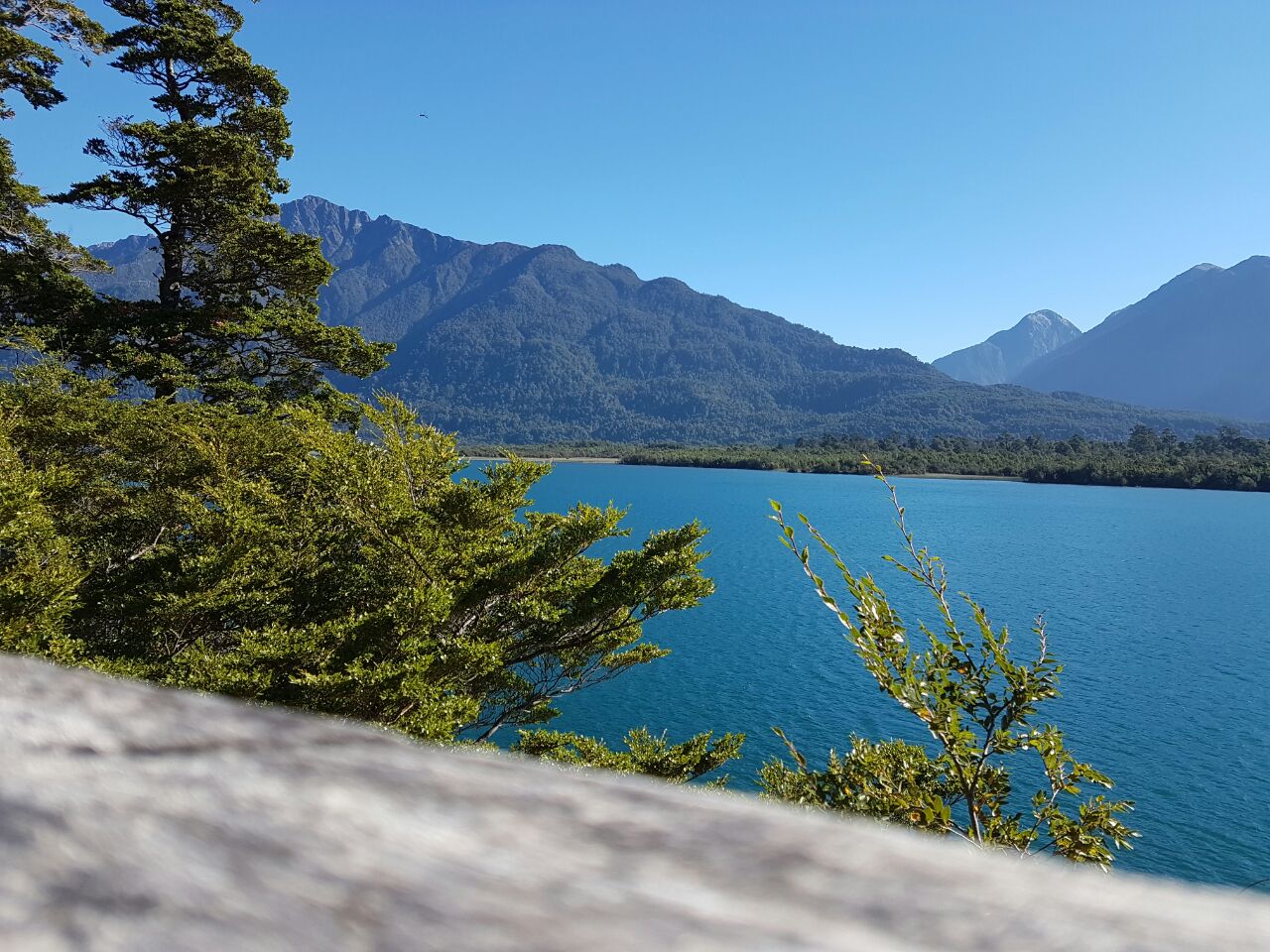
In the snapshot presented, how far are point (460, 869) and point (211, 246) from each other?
918 inches

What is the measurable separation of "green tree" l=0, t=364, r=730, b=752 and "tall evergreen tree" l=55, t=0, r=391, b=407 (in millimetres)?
3924

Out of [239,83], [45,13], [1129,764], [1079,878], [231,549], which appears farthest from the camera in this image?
[1129,764]

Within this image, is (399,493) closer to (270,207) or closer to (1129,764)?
(270,207)

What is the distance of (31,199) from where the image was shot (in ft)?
55.9

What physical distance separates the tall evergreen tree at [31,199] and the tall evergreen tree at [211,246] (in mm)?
797

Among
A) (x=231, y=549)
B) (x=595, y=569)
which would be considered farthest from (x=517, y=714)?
(x=231, y=549)

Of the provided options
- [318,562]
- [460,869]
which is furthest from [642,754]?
[460,869]

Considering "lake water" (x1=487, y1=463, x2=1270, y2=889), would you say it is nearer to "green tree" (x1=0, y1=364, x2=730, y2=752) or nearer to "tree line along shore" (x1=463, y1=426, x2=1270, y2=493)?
"green tree" (x1=0, y1=364, x2=730, y2=752)

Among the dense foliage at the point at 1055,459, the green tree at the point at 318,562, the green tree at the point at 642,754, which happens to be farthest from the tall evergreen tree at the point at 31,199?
the dense foliage at the point at 1055,459

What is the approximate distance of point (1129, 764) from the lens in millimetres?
20750

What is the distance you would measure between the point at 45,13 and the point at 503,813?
23.7 m

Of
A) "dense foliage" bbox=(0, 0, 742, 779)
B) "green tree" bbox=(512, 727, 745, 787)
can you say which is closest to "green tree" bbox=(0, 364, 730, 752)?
"dense foliage" bbox=(0, 0, 742, 779)

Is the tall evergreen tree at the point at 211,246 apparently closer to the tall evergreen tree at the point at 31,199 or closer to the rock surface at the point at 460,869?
the tall evergreen tree at the point at 31,199

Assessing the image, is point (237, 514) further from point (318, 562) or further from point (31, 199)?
point (31, 199)
